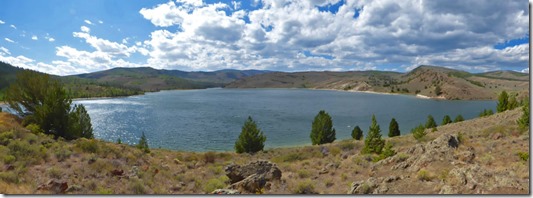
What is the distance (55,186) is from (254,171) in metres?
8.62

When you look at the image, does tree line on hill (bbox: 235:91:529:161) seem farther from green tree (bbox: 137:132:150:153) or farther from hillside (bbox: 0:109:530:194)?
green tree (bbox: 137:132:150:153)

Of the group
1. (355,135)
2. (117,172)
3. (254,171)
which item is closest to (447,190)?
(254,171)

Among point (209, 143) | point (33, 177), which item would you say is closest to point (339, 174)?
point (33, 177)

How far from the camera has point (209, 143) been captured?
5534 centimetres

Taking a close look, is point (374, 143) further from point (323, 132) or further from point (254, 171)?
point (323, 132)

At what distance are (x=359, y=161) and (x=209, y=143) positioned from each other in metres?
38.7

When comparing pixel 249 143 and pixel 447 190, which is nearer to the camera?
pixel 447 190

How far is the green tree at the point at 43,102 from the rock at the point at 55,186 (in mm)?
13173

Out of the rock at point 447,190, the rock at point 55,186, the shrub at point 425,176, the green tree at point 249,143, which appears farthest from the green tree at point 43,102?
the rock at point 447,190

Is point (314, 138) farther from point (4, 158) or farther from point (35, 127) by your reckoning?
point (4, 158)

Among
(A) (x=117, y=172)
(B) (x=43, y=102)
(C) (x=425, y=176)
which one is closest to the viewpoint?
(C) (x=425, y=176)

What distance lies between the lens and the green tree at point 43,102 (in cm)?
2419

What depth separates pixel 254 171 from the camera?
15.8 metres

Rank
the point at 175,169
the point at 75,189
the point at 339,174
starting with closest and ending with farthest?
the point at 75,189, the point at 339,174, the point at 175,169
